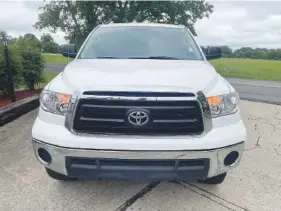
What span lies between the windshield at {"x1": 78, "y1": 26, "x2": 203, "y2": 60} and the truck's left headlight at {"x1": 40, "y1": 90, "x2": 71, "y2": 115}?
45.4 inches

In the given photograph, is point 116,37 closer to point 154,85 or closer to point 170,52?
point 170,52

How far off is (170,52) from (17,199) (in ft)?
7.73

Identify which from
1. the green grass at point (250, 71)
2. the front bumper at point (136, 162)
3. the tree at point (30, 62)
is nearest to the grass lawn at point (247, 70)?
the green grass at point (250, 71)

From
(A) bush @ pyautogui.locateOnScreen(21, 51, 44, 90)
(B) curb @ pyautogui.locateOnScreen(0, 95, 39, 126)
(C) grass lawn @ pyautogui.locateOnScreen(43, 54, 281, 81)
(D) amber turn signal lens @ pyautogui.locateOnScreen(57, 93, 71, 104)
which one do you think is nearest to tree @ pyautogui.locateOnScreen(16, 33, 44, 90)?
(A) bush @ pyautogui.locateOnScreen(21, 51, 44, 90)

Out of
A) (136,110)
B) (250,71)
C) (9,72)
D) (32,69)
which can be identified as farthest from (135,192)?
(250,71)

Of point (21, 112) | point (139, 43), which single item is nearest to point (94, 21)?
point (21, 112)

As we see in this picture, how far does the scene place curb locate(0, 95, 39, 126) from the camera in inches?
193

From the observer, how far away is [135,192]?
2.83 m

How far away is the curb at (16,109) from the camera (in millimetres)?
4893

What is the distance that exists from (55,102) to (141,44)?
5.59 feet

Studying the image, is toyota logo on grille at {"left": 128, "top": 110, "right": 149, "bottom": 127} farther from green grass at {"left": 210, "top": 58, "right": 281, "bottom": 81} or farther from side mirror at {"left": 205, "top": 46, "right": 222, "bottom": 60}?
green grass at {"left": 210, "top": 58, "right": 281, "bottom": 81}

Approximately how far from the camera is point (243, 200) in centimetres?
272

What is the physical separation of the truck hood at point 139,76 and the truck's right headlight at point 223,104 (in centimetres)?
12

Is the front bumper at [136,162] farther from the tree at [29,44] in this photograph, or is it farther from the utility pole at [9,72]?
the tree at [29,44]
